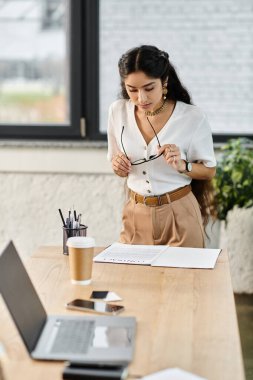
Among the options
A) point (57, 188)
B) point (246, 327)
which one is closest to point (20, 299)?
point (246, 327)

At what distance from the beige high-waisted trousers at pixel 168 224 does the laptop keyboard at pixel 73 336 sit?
1.03 metres

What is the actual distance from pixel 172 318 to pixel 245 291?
102 inches

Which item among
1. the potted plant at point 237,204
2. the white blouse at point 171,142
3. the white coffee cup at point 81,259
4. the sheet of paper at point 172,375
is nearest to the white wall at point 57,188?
the potted plant at point 237,204

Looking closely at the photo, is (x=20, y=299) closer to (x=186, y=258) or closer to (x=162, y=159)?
(x=186, y=258)

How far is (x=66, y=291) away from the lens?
211 centimetres

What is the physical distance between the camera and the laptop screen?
1639 millimetres

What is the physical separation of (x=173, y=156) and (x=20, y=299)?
3.47 ft

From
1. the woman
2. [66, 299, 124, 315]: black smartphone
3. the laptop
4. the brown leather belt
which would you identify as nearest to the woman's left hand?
the woman

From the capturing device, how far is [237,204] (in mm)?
4066

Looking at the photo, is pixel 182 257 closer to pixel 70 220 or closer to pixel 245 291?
pixel 70 220

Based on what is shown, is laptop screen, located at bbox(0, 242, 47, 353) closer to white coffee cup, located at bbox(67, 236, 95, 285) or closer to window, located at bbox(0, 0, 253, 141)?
white coffee cup, located at bbox(67, 236, 95, 285)

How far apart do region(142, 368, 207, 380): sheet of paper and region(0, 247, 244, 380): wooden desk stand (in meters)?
0.03

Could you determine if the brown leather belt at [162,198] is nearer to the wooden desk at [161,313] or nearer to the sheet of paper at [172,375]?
the wooden desk at [161,313]

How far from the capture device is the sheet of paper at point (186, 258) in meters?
2.37
